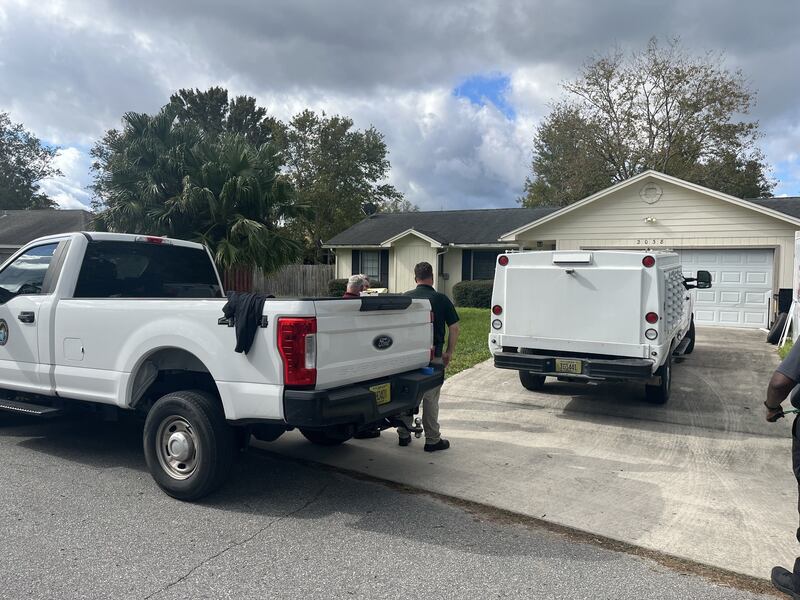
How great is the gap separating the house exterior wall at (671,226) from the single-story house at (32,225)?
22.6 m

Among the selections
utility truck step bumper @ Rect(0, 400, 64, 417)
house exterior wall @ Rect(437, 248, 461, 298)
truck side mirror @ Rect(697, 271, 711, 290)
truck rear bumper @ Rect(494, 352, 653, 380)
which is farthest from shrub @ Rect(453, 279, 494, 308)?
utility truck step bumper @ Rect(0, 400, 64, 417)

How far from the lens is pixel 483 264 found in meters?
Answer: 23.7

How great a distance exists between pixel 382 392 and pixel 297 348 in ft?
3.05

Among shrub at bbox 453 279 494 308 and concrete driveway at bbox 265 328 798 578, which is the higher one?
shrub at bbox 453 279 494 308

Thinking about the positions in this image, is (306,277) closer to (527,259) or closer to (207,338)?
(527,259)

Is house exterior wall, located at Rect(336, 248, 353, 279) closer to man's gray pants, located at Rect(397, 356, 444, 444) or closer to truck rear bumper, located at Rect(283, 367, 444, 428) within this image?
man's gray pants, located at Rect(397, 356, 444, 444)

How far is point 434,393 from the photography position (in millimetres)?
5832

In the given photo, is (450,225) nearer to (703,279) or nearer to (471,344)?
(471,344)

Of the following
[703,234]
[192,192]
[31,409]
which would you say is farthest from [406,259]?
[31,409]

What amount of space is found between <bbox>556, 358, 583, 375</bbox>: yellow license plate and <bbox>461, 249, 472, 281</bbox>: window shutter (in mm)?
16490

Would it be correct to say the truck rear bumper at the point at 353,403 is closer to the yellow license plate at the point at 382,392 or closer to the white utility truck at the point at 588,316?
the yellow license plate at the point at 382,392

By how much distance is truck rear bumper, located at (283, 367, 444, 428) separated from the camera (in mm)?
3980

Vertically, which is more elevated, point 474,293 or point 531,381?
point 474,293

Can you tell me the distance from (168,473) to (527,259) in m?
5.08
